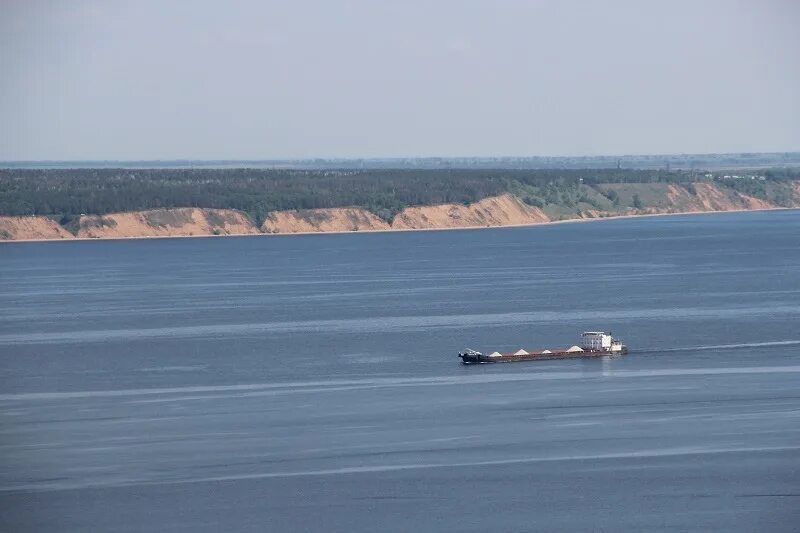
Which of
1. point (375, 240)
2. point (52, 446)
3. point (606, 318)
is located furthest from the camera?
point (375, 240)

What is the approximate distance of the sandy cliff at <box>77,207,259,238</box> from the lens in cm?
15162

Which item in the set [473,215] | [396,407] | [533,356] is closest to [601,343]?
[533,356]

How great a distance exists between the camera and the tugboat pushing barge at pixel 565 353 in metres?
57.6

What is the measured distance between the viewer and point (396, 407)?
158 feet

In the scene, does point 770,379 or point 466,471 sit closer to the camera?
point 466,471

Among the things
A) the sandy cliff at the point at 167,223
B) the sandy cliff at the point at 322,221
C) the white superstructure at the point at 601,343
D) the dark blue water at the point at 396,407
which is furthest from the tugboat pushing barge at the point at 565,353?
the sandy cliff at the point at 322,221

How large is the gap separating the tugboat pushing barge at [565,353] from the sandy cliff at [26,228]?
96630mm

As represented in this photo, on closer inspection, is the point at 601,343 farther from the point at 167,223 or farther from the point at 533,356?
the point at 167,223

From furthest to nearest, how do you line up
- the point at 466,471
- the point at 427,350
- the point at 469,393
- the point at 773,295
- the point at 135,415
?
1. the point at 773,295
2. the point at 427,350
3. the point at 469,393
4. the point at 135,415
5. the point at 466,471

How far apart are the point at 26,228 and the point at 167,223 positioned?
1344 centimetres

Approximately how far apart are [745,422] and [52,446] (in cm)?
1877

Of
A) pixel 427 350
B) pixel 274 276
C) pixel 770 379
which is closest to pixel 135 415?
pixel 427 350

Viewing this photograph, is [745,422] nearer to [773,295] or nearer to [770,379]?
[770,379]

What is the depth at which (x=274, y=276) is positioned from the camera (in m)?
100
